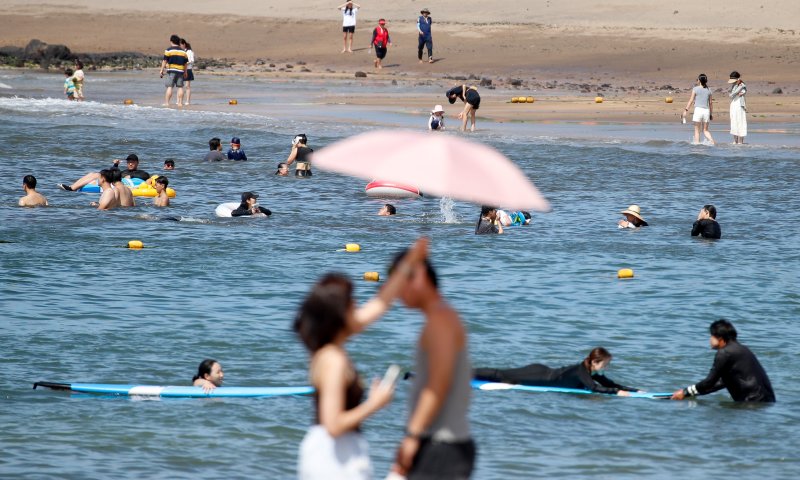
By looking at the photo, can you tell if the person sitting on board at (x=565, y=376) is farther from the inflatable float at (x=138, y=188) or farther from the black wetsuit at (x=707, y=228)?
the inflatable float at (x=138, y=188)

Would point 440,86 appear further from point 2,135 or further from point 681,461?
point 681,461

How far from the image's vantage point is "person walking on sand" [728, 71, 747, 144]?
30891 millimetres

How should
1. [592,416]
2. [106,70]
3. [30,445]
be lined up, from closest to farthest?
[30,445] < [592,416] < [106,70]

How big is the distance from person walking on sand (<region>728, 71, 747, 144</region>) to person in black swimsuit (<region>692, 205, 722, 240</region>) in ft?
30.6

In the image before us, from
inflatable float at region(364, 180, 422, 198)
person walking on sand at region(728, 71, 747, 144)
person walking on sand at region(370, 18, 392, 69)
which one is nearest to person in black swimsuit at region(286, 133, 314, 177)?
inflatable float at region(364, 180, 422, 198)

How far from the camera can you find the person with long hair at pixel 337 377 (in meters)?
6.13

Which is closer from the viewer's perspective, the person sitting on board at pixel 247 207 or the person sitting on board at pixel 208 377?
the person sitting on board at pixel 208 377

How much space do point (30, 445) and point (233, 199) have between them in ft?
48.2

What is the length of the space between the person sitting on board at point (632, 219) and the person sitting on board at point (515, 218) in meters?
1.65

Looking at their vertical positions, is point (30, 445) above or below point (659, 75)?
below

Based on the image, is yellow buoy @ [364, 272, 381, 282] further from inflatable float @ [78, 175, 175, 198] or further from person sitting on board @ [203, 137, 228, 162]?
person sitting on board @ [203, 137, 228, 162]

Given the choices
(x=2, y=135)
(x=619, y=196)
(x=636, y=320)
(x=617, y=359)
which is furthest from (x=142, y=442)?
(x=2, y=135)

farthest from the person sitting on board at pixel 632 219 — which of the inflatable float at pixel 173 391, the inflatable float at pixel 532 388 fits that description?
the inflatable float at pixel 173 391

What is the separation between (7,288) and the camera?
1816 centimetres
